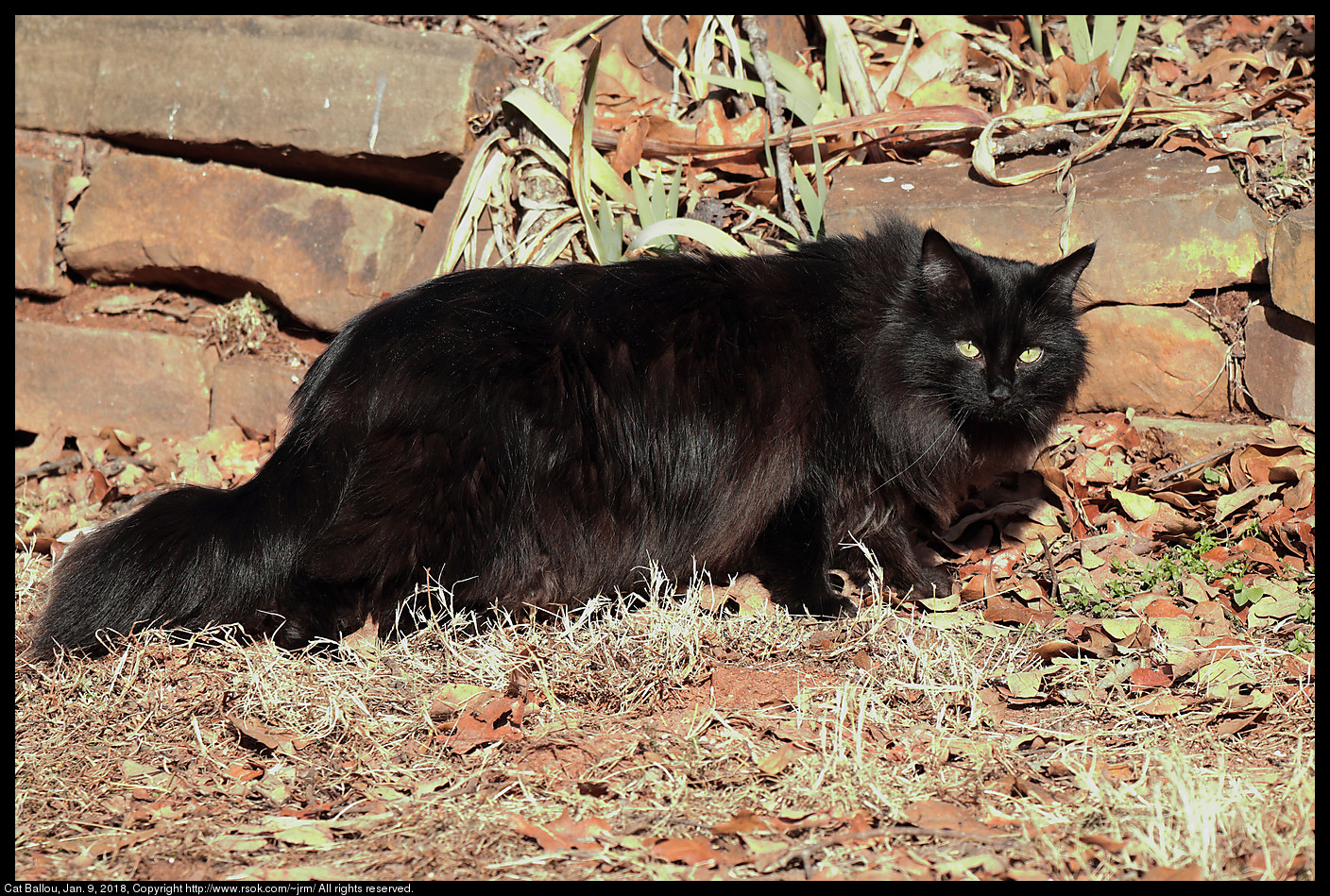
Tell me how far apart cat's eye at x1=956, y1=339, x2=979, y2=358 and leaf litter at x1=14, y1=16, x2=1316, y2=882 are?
81cm

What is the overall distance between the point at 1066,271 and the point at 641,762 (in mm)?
1924

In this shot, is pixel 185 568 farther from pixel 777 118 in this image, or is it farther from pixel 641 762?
pixel 777 118

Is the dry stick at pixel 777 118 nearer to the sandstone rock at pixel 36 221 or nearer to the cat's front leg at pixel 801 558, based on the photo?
the cat's front leg at pixel 801 558

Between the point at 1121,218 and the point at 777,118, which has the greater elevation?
the point at 777,118

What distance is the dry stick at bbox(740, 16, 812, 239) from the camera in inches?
165

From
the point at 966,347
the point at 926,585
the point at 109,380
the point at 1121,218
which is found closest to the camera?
the point at 966,347

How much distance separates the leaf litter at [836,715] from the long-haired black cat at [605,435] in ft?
0.53

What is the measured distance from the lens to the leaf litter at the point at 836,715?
199cm

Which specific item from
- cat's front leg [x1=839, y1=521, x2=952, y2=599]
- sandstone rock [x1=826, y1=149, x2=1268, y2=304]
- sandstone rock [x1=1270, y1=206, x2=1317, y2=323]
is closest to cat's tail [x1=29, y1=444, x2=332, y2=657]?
cat's front leg [x1=839, y1=521, x2=952, y2=599]

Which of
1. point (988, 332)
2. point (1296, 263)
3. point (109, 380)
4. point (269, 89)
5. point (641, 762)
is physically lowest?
point (641, 762)

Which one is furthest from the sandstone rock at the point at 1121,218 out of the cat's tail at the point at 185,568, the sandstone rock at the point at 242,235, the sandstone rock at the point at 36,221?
the sandstone rock at the point at 36,221

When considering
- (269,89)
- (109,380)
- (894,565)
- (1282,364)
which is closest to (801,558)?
(894,565)

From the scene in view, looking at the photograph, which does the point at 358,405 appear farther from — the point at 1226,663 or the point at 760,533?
the point at 1226,663

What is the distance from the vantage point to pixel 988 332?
9.99ft
